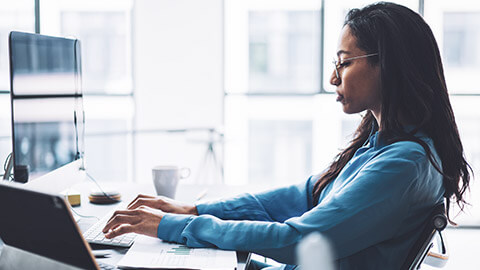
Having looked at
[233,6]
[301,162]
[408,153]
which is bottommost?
[301,162]

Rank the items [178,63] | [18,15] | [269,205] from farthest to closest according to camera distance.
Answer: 1. [18,15]
2. [178,63]
3. [269,205]

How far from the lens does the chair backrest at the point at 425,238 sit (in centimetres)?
95

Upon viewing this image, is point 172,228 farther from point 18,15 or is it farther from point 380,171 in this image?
point 18,15

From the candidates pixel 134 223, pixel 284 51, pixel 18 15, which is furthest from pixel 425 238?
pixel 18 15

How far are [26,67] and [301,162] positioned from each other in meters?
3.62

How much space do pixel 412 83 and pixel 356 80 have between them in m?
0.12

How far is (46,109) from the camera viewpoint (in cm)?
121

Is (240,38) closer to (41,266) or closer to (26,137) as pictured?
(26,137)

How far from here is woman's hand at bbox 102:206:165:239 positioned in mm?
1049

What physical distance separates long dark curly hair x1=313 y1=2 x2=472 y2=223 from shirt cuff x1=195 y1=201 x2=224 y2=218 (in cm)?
46

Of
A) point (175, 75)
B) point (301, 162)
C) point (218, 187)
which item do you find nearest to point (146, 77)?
point (175, 75)

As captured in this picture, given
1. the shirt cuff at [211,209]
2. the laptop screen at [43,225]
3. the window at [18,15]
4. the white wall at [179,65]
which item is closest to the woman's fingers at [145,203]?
the shirt cuff at [211,209]

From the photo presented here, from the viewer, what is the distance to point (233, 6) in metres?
4.02

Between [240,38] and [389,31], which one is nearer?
[389,31]
